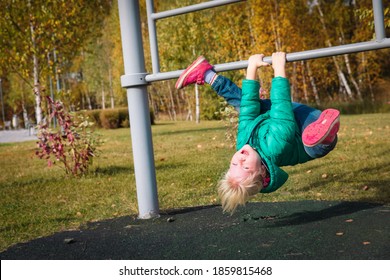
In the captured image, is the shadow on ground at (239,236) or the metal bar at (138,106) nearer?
the shadow on ground at (239,236)

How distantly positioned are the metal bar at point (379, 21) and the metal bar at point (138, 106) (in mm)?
1611

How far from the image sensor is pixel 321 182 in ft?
16.7

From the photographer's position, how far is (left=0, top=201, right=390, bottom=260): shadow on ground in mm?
2551

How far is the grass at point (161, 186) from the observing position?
425cm

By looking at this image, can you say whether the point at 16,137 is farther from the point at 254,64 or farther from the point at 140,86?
the point at 254,64

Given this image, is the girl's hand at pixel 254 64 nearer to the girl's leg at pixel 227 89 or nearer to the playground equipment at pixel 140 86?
the girl's leg at pixel 227 89

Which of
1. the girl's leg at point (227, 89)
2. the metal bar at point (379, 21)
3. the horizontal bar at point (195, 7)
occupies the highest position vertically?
the horizontal bar at point (195, 7)

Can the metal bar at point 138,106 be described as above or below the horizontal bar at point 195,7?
below

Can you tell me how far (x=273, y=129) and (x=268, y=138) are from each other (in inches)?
2.9

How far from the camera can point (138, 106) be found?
3.57 meters

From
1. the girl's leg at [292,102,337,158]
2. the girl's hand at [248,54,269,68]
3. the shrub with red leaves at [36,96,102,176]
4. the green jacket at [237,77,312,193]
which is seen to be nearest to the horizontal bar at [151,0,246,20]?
A: the girl's hand at [248,54,269,68]

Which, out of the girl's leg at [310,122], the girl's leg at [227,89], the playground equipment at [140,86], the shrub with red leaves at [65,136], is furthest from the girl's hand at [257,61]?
the shrub with red leaves at [65,136]

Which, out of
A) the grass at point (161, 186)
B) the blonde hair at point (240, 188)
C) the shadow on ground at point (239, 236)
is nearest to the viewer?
the shadow on ground at point (239, 236)

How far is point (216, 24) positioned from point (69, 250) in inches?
748
